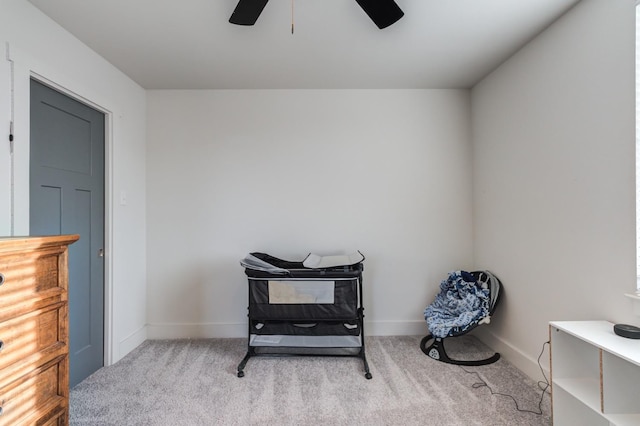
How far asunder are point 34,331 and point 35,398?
272 millimetres

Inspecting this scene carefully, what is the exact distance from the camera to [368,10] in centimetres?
147

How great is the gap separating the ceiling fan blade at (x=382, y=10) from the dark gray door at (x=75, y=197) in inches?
76.9

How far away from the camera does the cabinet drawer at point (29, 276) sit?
3.64ft

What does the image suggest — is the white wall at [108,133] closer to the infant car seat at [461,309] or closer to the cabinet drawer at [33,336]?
the cabinet drawer at [33,336]

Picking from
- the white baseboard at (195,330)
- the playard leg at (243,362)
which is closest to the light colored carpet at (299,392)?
the playard leg at (243,362)

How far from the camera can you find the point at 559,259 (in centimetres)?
195

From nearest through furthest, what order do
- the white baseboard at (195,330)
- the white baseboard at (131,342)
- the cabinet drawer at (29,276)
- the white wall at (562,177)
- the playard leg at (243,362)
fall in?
1. the cabinet drawer at (29,276)
2. the white wall at (562,177)
3. the playard leg at (243,362)
4. the white baseboard at (131,342)
5. the white baseboard at (195,330)

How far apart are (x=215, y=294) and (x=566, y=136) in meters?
3.01

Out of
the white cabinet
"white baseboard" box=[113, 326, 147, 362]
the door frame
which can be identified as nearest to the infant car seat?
the white cabinet

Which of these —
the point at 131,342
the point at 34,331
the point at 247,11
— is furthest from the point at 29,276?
the point at 131,342

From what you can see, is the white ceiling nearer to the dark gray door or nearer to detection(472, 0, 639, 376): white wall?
detection(472, 0, 639, 376): white wall

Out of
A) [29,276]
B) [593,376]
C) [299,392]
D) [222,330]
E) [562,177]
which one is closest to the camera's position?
[29,276]

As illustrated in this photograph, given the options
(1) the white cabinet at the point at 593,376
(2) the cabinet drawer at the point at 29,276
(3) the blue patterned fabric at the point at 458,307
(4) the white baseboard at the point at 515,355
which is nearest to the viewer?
(2) the cabinet drawer at the point at 29,276

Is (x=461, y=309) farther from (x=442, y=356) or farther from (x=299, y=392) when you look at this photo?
(x=299, y=392)
